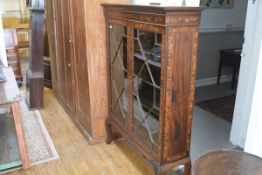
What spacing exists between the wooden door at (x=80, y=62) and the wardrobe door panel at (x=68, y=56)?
0.14m

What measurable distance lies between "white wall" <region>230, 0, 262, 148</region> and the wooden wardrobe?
1295 millimetres

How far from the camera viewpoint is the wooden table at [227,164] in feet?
4.33

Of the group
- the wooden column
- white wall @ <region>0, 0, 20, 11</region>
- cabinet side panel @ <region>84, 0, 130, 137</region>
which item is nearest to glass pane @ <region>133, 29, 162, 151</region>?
cabinet side panel @ <region>84, 0, 130, 137</region>

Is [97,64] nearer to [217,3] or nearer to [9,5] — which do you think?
[217,3]

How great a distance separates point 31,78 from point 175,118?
7.44 ft

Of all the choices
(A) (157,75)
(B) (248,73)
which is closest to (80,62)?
(A) (157,75)

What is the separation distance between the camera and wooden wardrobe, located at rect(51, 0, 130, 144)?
2273 millimetres

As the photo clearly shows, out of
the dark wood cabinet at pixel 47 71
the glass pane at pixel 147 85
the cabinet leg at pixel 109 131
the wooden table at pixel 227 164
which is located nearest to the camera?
the wooden table at pixel 227 164

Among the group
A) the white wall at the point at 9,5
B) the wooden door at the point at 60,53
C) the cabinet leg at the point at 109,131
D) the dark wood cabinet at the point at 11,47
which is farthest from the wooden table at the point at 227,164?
the white wall at the point at 9,5

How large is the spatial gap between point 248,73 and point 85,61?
4.95 feet

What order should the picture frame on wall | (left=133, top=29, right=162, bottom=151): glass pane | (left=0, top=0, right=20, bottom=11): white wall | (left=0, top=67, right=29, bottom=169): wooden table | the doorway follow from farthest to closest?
(left=0, top=0, right=20, bottom=11): white wall < the picture frame on wall < the doorway < (left=0, top=67, right=29, bottom=169): wooden table < (left=133, top=29, right=162, bottom=151): glass pane

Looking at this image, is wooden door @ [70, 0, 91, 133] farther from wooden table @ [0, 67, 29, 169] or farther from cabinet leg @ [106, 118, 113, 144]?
wooden table @ [0, 67, 29, 169]

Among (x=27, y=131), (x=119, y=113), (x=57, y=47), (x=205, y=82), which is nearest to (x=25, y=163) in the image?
(x=27, y=131)

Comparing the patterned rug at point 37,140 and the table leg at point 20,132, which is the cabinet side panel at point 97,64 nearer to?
the patterned rug at point 37,140
